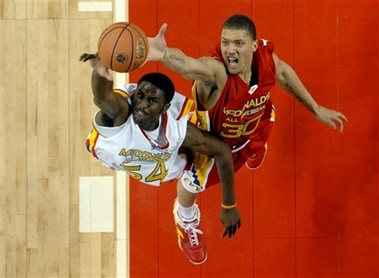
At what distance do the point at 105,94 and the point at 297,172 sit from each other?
187cm

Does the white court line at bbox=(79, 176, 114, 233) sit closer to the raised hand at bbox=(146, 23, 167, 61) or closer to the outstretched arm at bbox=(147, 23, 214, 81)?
the outstretched arm at bbox=(147, 23, 214, 81)

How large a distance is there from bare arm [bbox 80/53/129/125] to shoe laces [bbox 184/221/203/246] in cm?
99

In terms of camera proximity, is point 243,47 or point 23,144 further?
point 23,144

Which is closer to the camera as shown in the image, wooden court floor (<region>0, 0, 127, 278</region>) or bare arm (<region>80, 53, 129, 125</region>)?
bare arm (<region>80, 53, 129, 125</region>)

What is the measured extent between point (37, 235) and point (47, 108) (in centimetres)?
79

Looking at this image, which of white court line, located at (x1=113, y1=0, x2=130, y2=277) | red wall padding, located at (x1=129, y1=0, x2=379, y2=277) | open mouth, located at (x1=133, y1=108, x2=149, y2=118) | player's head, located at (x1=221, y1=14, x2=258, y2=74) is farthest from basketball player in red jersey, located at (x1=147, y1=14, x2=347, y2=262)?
white court line, located at (x1=113, y1=0, x2=130, y2=277)

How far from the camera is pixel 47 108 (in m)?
3.59

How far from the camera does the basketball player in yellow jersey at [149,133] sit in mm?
2135

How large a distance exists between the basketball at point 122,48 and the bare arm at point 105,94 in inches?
1.3

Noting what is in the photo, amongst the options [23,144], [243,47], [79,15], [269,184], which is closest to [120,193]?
[23,144]

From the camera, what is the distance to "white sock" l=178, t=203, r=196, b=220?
298cm

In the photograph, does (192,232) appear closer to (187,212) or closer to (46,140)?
(187,212)

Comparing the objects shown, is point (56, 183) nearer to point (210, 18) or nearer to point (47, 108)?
point (47, 108)

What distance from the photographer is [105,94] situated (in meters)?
1.98
